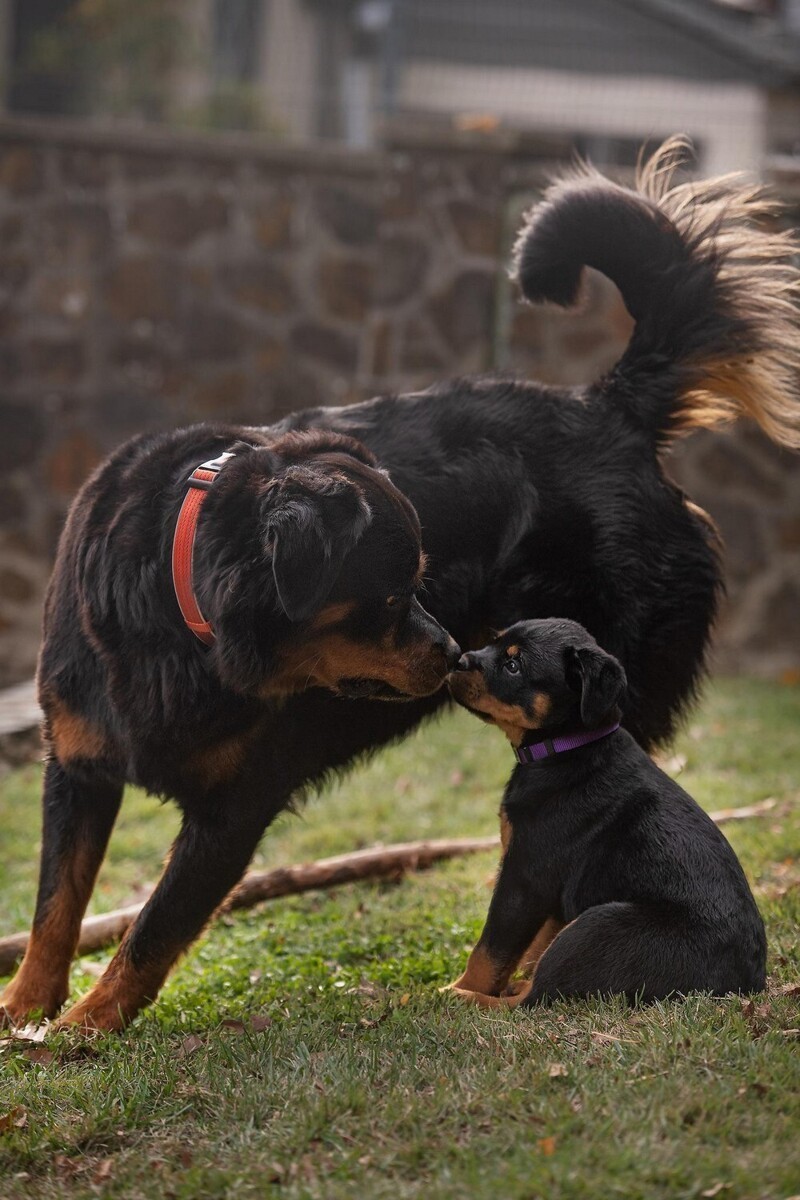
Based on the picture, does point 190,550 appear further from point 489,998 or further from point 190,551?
point 489,998

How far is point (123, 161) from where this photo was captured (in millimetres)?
9500

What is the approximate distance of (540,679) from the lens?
392 centimetres

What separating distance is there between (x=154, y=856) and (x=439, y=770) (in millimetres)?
1701

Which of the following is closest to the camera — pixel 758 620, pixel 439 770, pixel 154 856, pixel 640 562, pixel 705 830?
pixel 705 830

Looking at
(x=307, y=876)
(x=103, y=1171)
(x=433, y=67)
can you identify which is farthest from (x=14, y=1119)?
(x=433, y=67)

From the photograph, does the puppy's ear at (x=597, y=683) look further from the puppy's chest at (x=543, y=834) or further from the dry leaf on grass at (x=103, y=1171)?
the dry leaf on grass at (x=103, y=1171)

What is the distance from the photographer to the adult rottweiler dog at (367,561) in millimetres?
3695

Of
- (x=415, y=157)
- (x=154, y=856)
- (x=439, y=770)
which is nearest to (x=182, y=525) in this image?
(x=154, y=856)

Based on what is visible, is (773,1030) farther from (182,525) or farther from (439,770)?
(439,770)

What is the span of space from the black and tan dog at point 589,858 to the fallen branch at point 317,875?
1.08 meters

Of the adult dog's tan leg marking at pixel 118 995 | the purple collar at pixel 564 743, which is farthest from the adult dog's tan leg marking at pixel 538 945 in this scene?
the adult dog's tan leg marking at pixel 118 995

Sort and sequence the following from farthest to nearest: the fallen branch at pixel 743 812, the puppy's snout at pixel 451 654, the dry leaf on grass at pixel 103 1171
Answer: the fallen branch at pixel 743 812
the puppy's snout at pixel 451 654
the dry leaf on grass at pixel 103 1171

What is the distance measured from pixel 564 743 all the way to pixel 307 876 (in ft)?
5.32

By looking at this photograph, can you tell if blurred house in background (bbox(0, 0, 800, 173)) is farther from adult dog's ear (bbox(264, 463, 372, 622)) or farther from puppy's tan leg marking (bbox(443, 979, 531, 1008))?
puppy's tan leg marking (bbox(443, 979, 531, 1008))
